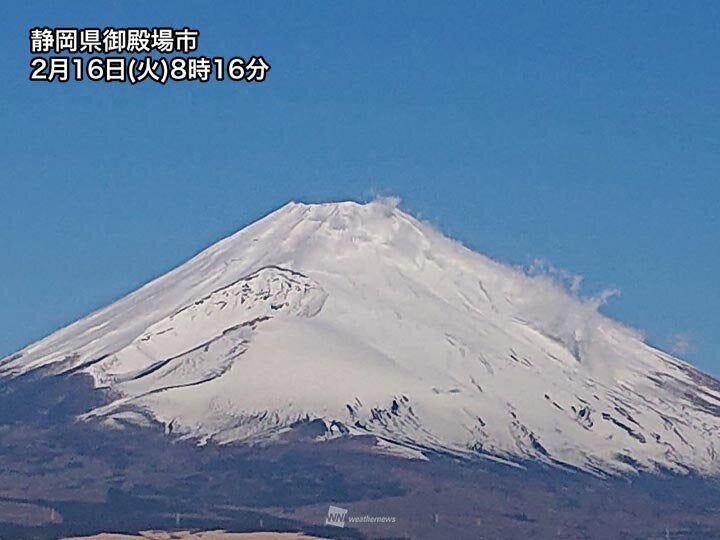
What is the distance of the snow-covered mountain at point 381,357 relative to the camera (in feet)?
454

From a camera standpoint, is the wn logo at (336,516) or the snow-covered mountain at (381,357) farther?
the snow-covered mountain at (381,357)

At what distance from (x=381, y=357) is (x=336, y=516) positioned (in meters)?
37.2

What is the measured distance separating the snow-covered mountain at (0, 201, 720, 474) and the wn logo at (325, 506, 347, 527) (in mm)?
14001

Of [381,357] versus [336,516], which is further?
[381,357]

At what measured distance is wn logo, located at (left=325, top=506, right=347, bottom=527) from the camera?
110719mm

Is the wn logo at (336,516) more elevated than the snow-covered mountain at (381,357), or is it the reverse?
the snow-covered mountain at (381,357)

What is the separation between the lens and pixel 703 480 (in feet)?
461

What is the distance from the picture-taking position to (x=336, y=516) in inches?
4469

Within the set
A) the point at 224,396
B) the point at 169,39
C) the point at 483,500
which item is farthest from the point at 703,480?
the point at 169,39

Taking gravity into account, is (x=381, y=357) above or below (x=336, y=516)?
above

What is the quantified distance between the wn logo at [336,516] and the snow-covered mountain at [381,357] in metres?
14.0

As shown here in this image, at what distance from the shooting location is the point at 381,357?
5891 inches

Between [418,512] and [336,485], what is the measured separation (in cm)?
797

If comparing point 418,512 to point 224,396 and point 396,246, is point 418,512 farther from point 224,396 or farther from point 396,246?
point 396,246
